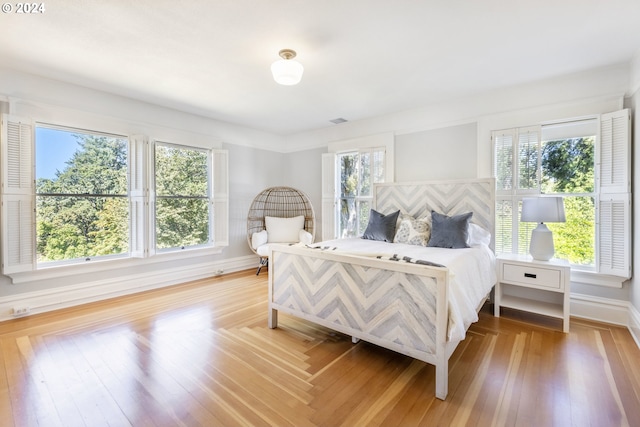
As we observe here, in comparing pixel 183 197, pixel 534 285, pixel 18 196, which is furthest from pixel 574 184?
pixel 18 196

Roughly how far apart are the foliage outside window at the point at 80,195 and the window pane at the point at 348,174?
3.23 meters

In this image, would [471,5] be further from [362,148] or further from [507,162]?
[362,148]

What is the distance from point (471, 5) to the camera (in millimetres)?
1950

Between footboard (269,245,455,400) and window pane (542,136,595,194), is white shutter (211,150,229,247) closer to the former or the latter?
footboard (269,245,455,400)

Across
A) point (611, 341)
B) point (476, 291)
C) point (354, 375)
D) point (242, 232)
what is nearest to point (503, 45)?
point (476, 291)

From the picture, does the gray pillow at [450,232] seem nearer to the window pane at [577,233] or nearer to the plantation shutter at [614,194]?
the window pane at [577,233]

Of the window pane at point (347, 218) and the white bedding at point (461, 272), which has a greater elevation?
the window pane at point (347, 218)

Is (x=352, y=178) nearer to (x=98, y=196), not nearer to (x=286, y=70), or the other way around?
(x=286, y=70)

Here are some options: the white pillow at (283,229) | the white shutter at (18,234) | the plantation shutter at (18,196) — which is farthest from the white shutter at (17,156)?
the white pillow at (283,229)

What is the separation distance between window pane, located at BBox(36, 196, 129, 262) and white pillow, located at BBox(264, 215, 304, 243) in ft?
6.97

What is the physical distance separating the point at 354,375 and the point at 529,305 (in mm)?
2157

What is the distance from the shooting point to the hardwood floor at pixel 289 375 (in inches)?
63.5

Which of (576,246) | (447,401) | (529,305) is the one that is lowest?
(447,401)

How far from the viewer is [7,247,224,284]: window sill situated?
3.06m
